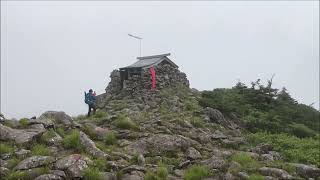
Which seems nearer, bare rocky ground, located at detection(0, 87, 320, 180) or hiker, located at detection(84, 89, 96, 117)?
bare rocky ground, located at detection(0, 87, 320, 180)

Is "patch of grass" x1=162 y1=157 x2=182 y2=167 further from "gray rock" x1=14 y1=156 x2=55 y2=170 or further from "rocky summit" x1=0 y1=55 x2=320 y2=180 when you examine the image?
"gray rock" x1=14 y1=156 x2=55 y2=170

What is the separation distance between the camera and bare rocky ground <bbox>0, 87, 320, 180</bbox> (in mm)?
16281

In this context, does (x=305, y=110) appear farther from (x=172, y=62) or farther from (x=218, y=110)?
(x=172, y=62)

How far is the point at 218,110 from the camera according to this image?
27625 mm

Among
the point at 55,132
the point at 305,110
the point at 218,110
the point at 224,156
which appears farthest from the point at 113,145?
the point at 305,110

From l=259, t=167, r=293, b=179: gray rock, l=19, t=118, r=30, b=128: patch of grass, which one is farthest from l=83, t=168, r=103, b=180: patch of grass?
l=259, t=167, r=293, b=179: gray rock

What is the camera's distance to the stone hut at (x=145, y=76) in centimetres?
3086

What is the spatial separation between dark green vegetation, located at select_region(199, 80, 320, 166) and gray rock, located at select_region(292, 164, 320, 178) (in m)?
2.13

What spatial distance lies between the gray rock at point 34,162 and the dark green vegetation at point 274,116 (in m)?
10.1

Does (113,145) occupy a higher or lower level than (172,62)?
lower

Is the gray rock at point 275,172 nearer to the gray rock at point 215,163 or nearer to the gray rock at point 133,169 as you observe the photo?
the gray rock at point 215,163

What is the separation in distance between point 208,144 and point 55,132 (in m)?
6.64

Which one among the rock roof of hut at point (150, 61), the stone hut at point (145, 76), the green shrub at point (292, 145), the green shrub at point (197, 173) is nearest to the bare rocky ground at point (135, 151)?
the green shrub at point (197, 173)

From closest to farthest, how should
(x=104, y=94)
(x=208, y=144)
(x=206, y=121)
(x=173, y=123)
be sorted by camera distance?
1. (x=208, y=144)
2. (x=173, y=123)
3. (x=206, y=121)
4. (x=104, y=94)
